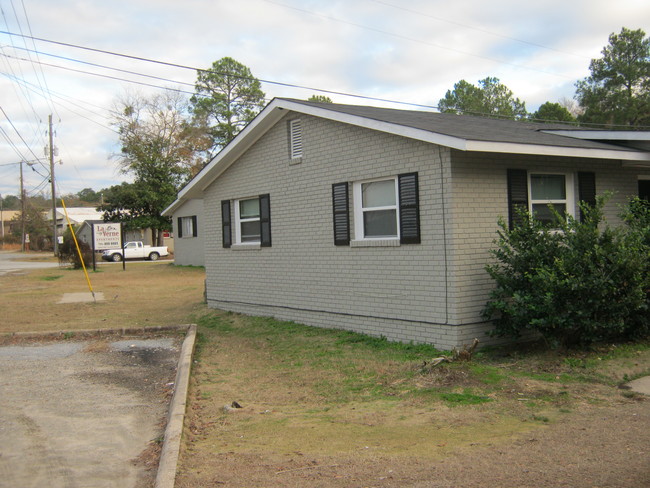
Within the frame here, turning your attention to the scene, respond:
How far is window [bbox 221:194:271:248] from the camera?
13.4 m

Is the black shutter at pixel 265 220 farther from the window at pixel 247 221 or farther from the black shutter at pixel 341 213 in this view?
the black shutter at pixel 341 213

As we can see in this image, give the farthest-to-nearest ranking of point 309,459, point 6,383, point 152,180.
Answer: point 152,180
point 6,383
point 309,459

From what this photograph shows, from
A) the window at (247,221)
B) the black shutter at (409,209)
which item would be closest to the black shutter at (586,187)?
the black shutter at (409,209)

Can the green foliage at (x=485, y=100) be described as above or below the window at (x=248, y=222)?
above

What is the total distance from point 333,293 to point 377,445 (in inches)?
→ 244

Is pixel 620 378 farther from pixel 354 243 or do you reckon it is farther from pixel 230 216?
pixel 230 216

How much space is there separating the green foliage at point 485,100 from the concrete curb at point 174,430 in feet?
151

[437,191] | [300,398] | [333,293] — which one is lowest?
[300,398]

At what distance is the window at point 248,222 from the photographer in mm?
13359

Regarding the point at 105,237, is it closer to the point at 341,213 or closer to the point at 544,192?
the point at 341,213

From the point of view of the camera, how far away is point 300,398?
7.33m

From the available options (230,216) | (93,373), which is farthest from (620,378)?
(230,216)

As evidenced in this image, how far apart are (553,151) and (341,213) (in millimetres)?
3770

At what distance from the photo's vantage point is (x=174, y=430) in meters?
5.82
